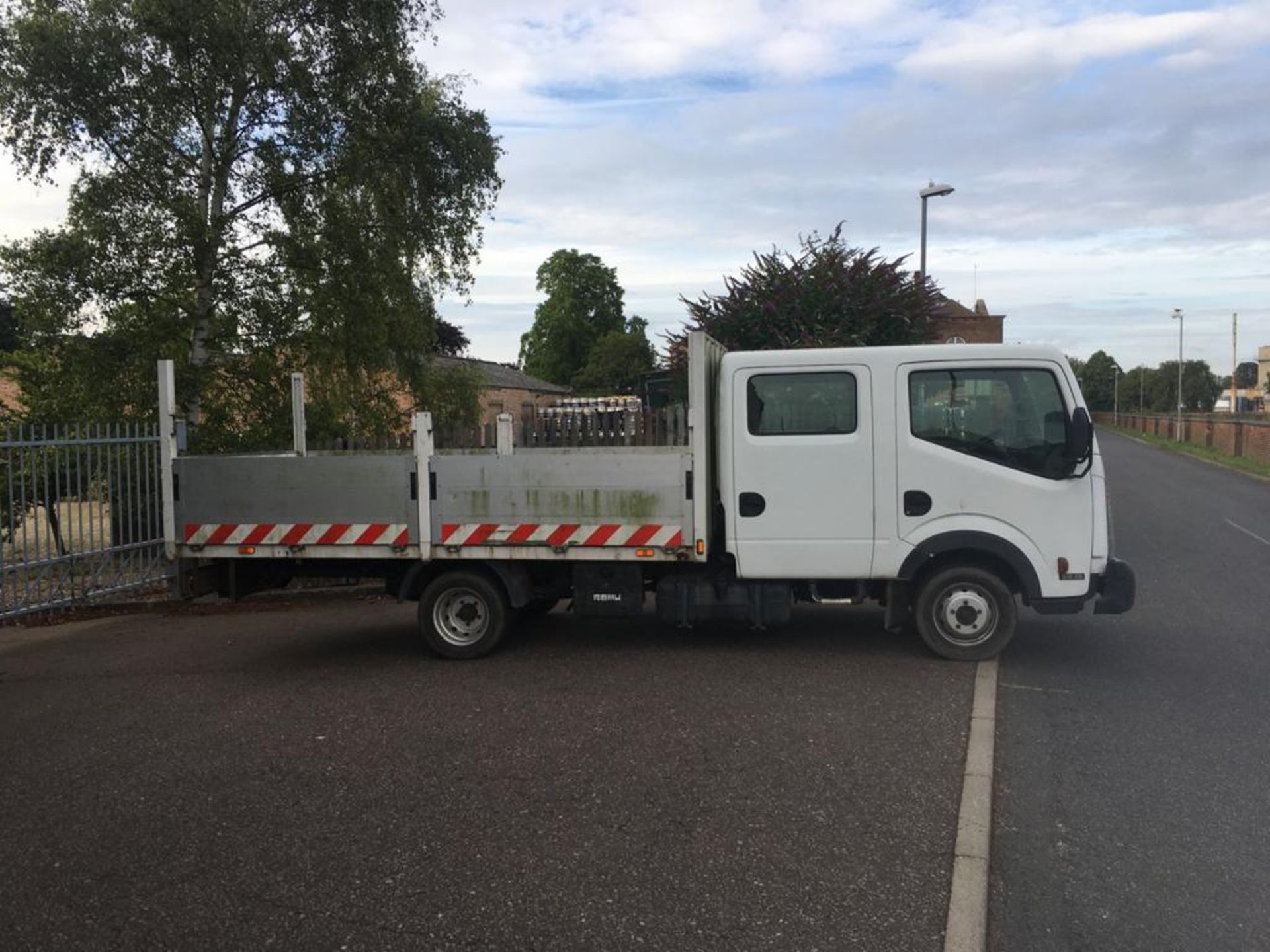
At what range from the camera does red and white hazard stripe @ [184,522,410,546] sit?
705 cm

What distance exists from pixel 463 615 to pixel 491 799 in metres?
2.91

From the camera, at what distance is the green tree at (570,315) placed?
237 ft

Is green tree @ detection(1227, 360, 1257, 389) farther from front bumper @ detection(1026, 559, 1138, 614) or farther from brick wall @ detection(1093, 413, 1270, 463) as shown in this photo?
front bumper @ detection(1026, 559, 1138, 614)

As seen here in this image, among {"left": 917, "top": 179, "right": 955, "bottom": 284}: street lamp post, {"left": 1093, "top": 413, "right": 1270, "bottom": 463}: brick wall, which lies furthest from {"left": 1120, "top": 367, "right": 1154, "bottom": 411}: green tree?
{"left": 917, "top": 179, "right": 955, "bottom": 284}: street lamp post

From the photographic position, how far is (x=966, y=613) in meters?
6.78

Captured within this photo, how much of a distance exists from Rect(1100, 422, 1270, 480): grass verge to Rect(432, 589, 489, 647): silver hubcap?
82.3 ft

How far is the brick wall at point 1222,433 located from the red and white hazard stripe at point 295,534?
22485 mm

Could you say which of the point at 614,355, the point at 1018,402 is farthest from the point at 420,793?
the point at 614,355

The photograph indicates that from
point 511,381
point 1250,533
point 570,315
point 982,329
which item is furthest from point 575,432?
point 570,315

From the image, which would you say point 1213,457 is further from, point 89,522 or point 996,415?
point 89,522

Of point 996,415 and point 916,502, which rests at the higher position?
point 996,415

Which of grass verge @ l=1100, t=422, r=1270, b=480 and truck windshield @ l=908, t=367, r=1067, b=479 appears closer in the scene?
truck windshield @ l=908, t=367, r=1067, b=479

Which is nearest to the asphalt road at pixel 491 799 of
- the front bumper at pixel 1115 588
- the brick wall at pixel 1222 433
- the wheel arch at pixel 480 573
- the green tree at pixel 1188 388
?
the wheel arch at pixel 480 573

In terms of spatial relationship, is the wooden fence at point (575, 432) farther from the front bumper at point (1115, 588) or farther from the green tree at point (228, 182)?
the green tree at point (228, 182)
